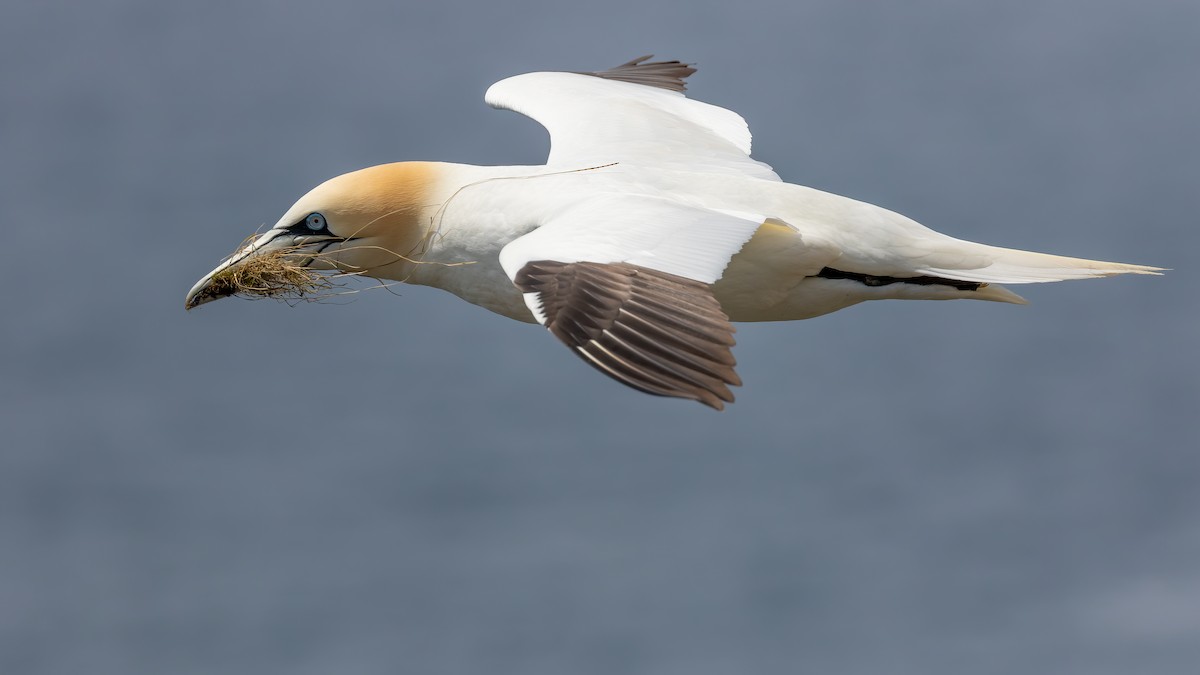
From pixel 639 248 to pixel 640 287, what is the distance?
0.41m

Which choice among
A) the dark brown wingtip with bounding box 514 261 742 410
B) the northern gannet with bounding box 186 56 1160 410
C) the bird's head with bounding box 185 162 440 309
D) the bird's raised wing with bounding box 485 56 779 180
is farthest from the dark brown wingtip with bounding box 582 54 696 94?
the dark brown wingtip with bounding box 514 261 742 410

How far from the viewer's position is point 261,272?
36.4ft

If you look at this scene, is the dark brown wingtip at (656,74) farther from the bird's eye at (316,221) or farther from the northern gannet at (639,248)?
the bird's eye at (316,221)

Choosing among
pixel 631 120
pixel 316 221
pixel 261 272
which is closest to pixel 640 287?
pixel 316 221

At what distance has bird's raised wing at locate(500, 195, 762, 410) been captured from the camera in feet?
26.9

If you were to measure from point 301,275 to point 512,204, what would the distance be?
160 centimetres

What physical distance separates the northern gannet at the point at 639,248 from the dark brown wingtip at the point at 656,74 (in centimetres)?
216

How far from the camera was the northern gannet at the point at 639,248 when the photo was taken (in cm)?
852

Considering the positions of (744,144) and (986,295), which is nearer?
(986,295)

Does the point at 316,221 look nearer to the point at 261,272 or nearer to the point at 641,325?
the point at 261,272

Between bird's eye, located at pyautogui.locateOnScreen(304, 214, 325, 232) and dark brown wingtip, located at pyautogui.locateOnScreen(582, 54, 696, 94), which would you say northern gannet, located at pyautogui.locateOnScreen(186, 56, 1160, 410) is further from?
dark brown wingtip, located at pyautogui.locateOnScreen(582, 54, 696, 94)

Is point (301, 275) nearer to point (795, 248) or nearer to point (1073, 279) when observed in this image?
point (795, 248)

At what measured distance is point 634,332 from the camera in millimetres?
8430

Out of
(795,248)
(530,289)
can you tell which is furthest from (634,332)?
(795,248)
